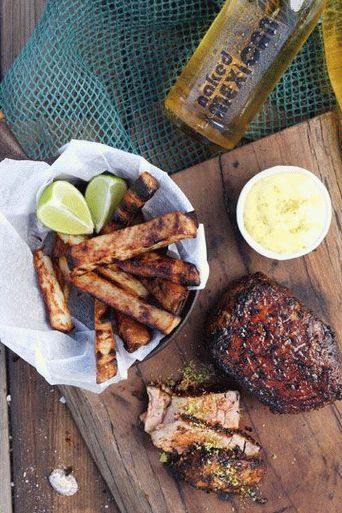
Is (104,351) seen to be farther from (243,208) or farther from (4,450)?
(4,450)

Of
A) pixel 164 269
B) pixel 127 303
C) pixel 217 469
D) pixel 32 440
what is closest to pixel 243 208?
pixel 164 269

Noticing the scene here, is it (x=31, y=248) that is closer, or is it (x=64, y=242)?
(x=64, y=242)

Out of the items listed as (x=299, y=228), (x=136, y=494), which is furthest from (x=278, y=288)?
(x=136, y=494)

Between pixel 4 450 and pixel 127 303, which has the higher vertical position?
pixel 127 303

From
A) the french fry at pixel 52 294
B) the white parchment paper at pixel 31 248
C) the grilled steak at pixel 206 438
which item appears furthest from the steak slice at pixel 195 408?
the french fry at pixel 52 294

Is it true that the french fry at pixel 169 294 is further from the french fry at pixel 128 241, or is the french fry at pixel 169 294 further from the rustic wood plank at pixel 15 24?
the rustic wood plank at pixel 15 24

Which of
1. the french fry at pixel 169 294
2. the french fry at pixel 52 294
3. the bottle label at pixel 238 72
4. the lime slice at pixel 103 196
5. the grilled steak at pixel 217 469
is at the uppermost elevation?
the bottle label at pixel 238 72

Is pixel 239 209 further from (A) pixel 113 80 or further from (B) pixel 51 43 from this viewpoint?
(B) pixel 51 43
